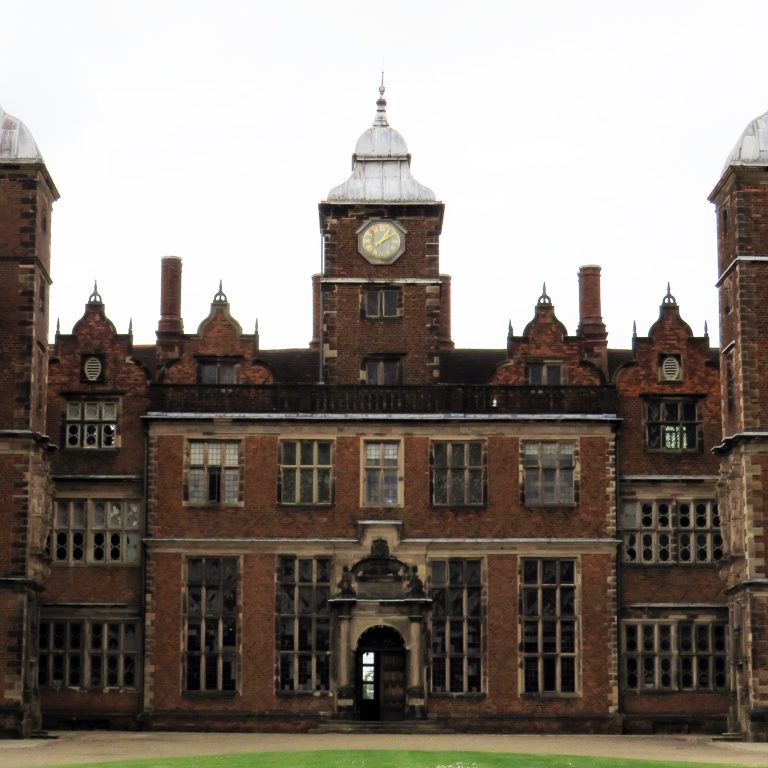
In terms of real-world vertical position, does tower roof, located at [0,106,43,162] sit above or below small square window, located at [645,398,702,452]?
above

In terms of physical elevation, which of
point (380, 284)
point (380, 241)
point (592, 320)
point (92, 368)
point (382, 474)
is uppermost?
point (380, 241)

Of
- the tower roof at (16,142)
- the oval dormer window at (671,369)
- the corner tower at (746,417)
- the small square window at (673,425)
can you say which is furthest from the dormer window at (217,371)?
the corner tower at (746,417)

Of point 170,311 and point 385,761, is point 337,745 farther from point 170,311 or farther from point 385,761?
point 170,311

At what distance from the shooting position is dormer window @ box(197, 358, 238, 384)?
47375 mm

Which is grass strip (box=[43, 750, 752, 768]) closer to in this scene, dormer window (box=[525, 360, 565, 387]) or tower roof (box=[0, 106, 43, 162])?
dormer window (box=[525, 360, 565, 387])

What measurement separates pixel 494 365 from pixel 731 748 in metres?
14.2

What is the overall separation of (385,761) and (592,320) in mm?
20149

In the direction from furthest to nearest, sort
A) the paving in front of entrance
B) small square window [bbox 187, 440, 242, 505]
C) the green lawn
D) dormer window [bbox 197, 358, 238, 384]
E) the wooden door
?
dormer window [bbox 197, 358, 238, 384], small square window [bbox 187, 440, 242, 505], the wooden door, the paving in front of entrance, the green lawn

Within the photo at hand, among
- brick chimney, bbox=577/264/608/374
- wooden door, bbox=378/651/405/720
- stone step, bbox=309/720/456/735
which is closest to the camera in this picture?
stone step, bbox=309/720/456/735

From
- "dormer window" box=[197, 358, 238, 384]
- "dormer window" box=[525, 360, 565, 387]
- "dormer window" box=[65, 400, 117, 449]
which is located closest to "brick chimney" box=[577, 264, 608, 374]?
"dormer window" box=[525, 360, 565, 387]

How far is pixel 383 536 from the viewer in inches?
1816

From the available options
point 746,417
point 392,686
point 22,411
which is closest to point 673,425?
point 746,417

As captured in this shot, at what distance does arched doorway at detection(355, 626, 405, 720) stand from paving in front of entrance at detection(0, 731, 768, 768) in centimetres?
257

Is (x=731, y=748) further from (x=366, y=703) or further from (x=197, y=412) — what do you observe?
(x=197, y=412)
